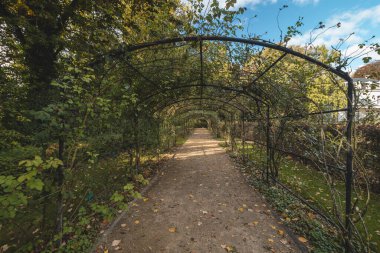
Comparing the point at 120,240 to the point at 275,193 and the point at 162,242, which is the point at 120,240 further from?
the point at 275,193

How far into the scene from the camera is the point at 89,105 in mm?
2545

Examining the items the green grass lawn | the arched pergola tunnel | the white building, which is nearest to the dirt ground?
the arched pergola tunnel

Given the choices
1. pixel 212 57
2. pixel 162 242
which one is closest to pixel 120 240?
pixel 162 242

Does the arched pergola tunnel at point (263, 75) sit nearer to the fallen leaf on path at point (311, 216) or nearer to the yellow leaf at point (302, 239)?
the fallen leaf on path at point (311, 216)

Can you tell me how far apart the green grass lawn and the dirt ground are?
1184 millimetres

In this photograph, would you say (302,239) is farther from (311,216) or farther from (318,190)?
(318,190)

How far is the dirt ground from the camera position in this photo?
3.20 m

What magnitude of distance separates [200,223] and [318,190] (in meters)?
3.85

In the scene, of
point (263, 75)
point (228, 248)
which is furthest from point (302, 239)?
point (263, 75)

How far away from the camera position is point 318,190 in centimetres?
556

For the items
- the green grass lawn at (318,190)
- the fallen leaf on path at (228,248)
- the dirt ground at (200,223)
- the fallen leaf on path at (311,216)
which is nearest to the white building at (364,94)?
the green grass lawn at (318,190)

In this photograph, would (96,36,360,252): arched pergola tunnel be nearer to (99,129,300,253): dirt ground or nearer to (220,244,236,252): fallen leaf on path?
(99,129,300,253): dirt ground

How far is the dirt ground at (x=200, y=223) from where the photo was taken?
3199 millimetres

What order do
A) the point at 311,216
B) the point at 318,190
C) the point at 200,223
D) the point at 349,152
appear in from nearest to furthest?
the point at 349,152
the point at 200,223
the point at 311,216
the point at 318,190
